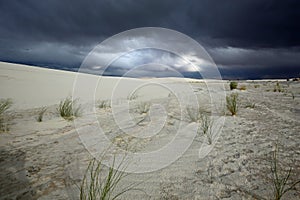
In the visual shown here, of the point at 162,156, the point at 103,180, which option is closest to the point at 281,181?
the point at 162,156

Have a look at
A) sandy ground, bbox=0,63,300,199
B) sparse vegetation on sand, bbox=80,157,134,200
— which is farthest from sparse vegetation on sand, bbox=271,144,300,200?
sparse vegetation on sand, bbox=80,157,134,200

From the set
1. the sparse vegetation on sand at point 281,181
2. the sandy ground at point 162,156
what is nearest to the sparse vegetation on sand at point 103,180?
the sandy ground at point 162,156

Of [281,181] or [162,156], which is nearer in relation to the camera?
[281,181]

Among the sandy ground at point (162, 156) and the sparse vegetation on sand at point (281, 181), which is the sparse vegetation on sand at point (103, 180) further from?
the sparse vegetation on sand at point (281, 181)

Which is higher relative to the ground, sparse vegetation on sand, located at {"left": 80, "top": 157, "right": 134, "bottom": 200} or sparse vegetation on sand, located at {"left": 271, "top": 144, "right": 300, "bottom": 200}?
sparse vegetation on sand, located at {"left": 271, "top": 144, "right": 300, "bottom": 200}

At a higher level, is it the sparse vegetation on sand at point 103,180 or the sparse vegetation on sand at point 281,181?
the sparse vegetation on sand at point 281,181

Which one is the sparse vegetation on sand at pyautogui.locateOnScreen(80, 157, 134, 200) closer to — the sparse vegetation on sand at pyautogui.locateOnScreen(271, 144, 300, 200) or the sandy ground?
the sandy ground

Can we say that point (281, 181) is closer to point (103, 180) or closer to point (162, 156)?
point (162, 156)

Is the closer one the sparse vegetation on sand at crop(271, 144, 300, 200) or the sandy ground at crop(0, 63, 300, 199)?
the sparse vegetation on sand at crop(271, 144, 300, 200)

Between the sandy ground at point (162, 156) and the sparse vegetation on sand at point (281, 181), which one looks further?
the sandy ground at point (162, 156)

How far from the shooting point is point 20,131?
356 centimetres

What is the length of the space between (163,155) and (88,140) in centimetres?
138

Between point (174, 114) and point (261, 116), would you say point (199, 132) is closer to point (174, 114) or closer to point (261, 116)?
point (174, 114)

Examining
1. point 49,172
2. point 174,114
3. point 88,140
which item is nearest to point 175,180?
point 49,172
